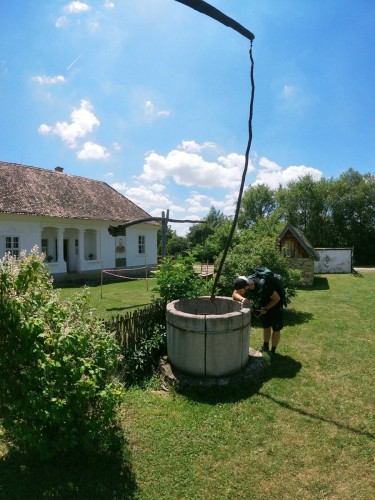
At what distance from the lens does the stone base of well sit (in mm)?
5457

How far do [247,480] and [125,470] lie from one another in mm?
1353

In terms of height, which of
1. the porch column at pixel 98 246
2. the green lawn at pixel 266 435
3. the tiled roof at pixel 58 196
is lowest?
the green lawn at pixel 266 435

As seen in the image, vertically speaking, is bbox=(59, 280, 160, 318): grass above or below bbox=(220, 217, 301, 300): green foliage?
below

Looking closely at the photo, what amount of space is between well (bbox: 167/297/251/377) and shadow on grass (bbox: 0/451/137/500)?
2.05 metres

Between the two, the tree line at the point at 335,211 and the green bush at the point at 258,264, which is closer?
the green bush at the point at 258,264

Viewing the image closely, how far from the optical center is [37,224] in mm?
18625

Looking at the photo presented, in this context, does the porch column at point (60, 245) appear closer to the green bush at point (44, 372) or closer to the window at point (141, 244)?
the window at point (141, 244)

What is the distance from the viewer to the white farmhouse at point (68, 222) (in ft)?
58.7

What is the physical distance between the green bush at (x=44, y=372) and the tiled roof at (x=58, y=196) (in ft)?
50.2

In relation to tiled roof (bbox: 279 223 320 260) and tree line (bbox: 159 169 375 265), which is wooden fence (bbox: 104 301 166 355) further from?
tree line (bbox: 159 169 375 265)

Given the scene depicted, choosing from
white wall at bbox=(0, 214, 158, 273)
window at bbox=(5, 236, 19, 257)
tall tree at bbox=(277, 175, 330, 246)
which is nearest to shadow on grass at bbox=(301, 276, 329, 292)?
white wall at bbox=(0, 214, 158, 273)

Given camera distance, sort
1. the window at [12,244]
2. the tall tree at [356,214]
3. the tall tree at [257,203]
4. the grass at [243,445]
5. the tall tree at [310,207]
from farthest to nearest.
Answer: the tall tree at [257,203] → the tall tree at [310,207] → the tall tree at [356,214] → the window at [12,244] → the grass at [243,445]

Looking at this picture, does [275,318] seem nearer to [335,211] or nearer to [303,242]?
[303,242]

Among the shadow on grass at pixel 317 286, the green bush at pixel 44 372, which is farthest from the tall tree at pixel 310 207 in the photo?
the green bush at pixel 44 372
